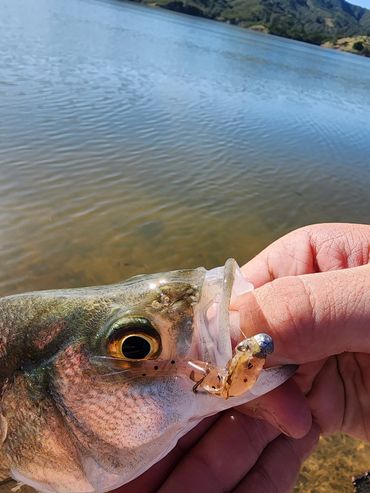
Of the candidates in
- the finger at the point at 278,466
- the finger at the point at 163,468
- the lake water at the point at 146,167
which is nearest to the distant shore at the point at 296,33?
the lake water at the point at 146,167

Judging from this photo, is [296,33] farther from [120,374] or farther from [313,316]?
[120,374]

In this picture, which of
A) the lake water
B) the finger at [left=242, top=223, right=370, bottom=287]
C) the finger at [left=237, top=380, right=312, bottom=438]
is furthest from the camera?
the lake water

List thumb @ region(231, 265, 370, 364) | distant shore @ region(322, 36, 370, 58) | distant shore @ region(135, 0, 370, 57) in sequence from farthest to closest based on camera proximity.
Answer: distant shore @ region(135, 0, 370, 57) → distant shore @ region(322, 36, 370, 58) → thumb @ region(231, 265, 370, 364)

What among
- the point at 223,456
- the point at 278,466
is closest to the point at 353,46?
the point at 278,466

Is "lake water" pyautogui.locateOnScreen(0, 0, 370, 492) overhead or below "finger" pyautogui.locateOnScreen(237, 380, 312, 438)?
below

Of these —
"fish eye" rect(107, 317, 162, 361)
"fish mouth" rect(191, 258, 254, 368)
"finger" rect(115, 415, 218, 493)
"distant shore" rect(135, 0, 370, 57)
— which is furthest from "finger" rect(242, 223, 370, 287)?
"distant shore" rect(135, 0, 370, 57)

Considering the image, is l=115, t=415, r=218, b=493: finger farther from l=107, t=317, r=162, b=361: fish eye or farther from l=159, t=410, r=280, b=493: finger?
l=107, t=317, r=162, b=361: fish eye

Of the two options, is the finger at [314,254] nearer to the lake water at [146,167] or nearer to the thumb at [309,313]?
the thumb at [309,313]
